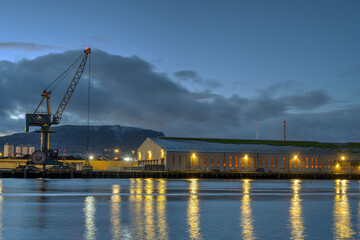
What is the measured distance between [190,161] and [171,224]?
94847mm

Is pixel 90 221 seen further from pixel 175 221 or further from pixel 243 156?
pixel 243 156

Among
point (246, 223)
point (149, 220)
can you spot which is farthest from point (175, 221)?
point (246, 223)

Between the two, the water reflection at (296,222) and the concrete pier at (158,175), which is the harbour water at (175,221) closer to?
the water reflection at (296,222)

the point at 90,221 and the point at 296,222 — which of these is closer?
the point at 90,221

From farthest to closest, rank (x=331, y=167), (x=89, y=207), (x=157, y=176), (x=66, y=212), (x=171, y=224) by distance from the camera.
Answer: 1. (x=331, y=167)
2. (x=157, y=176)
3. (x=89, y=207)
4. (x=66, y=212)
5. (x=171, y=224)

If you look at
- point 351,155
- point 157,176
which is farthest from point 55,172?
point 351,155

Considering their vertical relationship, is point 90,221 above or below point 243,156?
below

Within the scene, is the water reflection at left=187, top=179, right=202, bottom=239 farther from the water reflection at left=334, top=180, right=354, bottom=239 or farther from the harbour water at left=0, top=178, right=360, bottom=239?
the water reflection at left=334, top=180, right=354, bottom=239

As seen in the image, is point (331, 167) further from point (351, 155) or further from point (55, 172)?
point (55, 172)

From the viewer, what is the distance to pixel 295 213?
3080 cm

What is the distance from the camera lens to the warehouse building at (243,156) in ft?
392

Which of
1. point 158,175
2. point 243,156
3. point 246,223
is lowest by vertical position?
point 158,175

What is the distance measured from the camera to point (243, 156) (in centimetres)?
12525

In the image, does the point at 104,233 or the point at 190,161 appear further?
the point at 190,161
